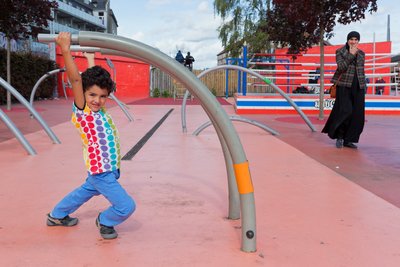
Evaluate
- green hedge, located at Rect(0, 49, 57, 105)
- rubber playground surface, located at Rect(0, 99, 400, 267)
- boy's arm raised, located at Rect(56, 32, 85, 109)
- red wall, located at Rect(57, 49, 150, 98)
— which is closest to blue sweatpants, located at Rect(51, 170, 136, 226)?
rubber playground surface, located at Rect(0, 99, 400, 267)

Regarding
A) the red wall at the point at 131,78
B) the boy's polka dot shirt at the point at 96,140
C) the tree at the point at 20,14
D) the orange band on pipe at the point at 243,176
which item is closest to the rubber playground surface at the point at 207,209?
the orange band on pipe at the point at 243,176

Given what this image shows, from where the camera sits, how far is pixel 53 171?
4.59 metres

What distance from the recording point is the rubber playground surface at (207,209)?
2461 millimetres

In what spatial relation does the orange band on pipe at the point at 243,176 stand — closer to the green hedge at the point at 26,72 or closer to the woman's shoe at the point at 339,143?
the woman's shoe at the point at 339,143

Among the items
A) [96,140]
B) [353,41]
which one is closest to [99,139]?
[96,140]

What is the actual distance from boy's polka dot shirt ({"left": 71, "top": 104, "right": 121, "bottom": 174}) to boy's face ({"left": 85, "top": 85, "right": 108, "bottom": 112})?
0.03 metres

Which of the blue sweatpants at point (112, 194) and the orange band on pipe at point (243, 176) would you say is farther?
the blue sweatpants at point (112, 194)

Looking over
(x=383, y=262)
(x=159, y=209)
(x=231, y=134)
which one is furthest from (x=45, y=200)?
(x=383, y=262)

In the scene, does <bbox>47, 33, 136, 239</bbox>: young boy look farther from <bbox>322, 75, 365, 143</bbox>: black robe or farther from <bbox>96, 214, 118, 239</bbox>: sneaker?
<bbox>322, 75, 365, 143</bbox>: black robe

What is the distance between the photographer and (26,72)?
16.3 m

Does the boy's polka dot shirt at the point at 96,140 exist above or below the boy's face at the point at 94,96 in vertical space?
below

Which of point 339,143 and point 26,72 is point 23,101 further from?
point 26,72

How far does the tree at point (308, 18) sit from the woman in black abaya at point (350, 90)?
407 cm

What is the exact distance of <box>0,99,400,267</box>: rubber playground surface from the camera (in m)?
2.46
